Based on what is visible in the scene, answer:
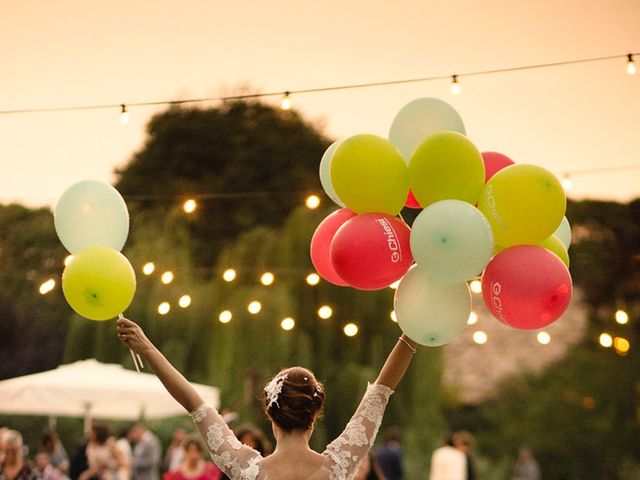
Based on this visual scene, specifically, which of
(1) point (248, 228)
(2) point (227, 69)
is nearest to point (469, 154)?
(1) point (248, 228)

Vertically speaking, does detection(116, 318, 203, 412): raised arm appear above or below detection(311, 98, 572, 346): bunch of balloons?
below

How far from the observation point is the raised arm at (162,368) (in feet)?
8.06

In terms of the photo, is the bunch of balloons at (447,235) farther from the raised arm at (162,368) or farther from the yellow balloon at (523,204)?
the raised arm at (162,368)

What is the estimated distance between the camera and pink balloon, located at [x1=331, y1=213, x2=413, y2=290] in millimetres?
2955

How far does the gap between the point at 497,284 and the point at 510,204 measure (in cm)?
27

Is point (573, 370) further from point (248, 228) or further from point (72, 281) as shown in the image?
point (72, 281)

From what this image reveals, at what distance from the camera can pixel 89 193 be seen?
3.13 metres

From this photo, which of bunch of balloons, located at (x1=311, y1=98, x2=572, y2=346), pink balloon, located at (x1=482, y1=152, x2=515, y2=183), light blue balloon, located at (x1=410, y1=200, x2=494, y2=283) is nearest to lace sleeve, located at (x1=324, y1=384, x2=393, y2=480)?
bunch of balloons, located at (x1=311, y1=98, x2=572, y2=346)

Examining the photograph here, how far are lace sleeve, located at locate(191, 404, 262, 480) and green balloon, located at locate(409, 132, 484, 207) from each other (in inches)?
41.7

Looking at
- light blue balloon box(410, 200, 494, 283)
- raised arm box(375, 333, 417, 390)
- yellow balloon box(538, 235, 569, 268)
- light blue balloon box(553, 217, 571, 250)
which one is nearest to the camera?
raised arm box(375, 333, 417, 390)

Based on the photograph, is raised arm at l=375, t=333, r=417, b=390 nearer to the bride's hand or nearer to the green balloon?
the green balloon

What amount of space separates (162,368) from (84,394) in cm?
780

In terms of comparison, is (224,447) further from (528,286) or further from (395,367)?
(528,286)

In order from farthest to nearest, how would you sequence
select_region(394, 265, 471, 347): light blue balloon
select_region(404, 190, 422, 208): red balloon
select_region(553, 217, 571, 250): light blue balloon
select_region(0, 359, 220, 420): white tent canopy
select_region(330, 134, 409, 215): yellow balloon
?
select_region(0, 359, 220, 420): white tent canopy
select_region(553, 217, 571, 250): light blue balloon
select_region(404, 190, 422, 208): red balloon
select_region(330, 134, 409, 215): yellow balloon
select_region(394, 265, 471, 347): light blue balloon
